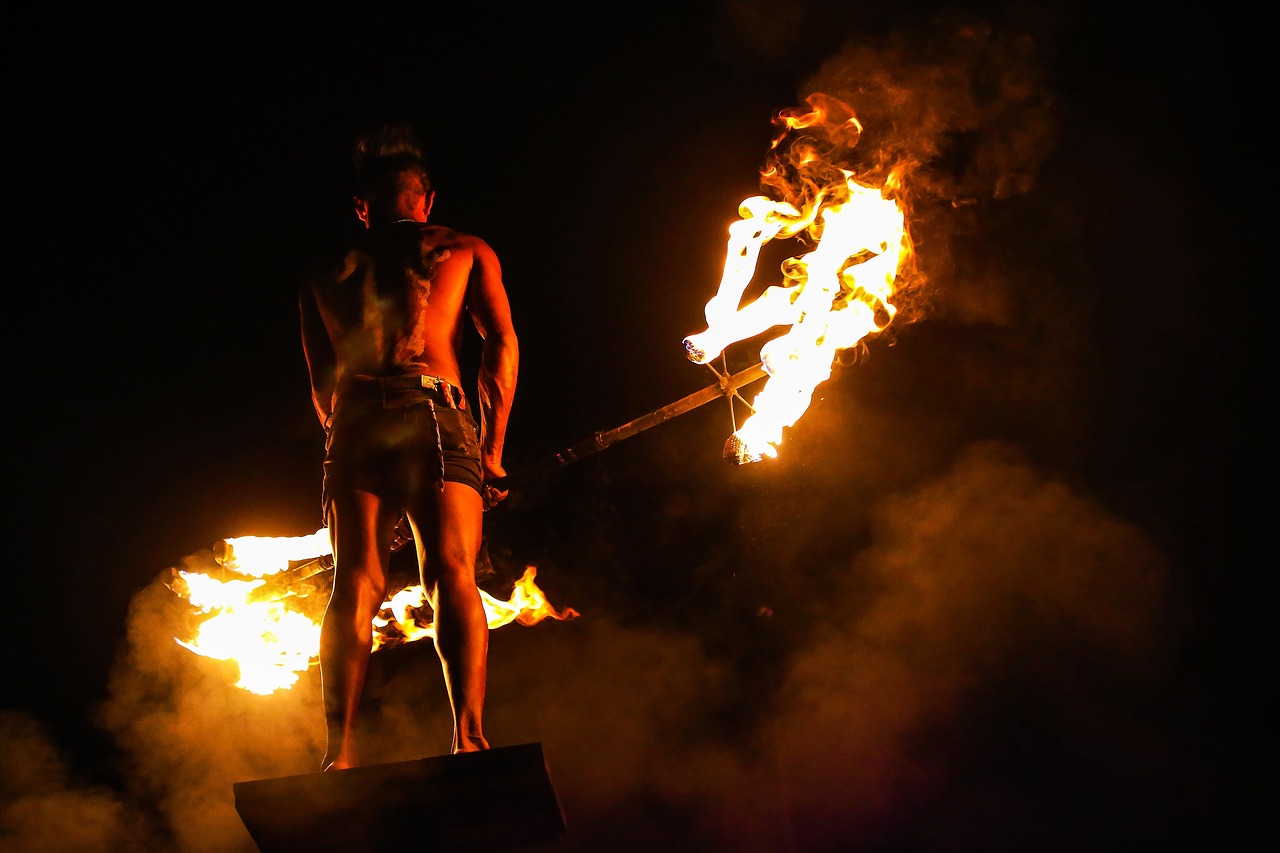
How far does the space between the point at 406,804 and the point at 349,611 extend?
0.54 meters

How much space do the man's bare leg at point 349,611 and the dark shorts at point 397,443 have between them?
2.5 inches

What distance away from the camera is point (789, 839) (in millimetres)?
4629

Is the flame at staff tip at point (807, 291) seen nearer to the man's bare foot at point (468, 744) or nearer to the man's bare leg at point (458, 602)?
the man's bare leg at point (458, 602)

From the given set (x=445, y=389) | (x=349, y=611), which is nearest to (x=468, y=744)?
(x=349, y=611)

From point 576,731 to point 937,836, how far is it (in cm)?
186

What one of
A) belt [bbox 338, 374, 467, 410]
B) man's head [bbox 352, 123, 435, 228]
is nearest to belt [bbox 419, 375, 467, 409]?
belt [bbox 338, 374, 467, 410]

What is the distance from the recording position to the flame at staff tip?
3.62m

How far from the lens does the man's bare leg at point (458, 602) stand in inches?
98.8

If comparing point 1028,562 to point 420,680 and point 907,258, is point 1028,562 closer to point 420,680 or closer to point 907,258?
point 907,258

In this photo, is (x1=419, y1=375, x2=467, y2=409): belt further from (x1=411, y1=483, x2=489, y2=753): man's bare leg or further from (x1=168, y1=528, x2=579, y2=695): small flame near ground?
(x1=168, y1=528, x2=579, y2=695): small flame near ground

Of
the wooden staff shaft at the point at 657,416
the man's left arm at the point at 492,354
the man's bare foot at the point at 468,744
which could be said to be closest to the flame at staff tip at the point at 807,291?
the wooden staff shaft at the point at 657,416

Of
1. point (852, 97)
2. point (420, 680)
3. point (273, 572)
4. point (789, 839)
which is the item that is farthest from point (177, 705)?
point (852, 97)

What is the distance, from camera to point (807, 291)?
380cm

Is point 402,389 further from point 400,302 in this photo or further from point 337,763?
point 337,763
